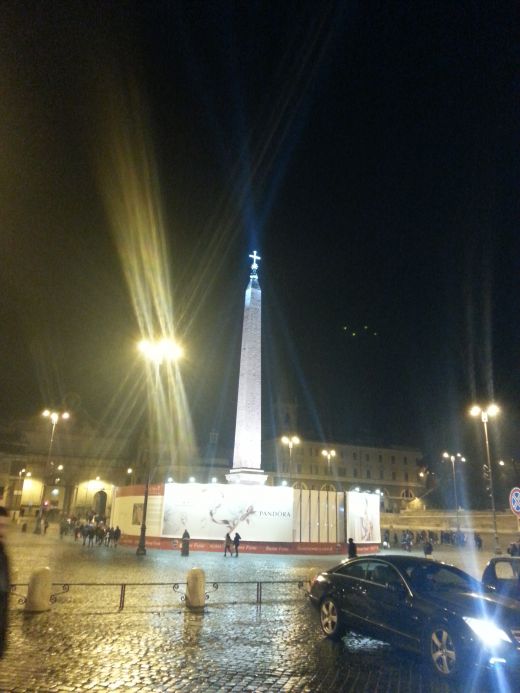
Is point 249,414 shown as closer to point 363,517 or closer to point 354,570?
point 363,517

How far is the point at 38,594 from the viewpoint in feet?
34.2

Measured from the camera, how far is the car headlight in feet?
20.7

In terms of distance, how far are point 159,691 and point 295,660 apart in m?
2.25

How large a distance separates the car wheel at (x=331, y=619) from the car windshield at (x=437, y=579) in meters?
1.57

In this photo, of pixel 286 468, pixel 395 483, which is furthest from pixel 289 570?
pixel 395 483

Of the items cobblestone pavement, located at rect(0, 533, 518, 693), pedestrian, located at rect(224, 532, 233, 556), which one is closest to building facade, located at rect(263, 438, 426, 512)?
pedestrian, located at rect(224, 532, 233, 556)

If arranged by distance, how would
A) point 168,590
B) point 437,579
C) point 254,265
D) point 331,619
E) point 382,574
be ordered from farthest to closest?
point 254,265 < point 168,590 < point 331,619 < point 382,574 < point 437,579

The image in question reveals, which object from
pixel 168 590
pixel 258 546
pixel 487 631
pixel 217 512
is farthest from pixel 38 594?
pixel 258 546

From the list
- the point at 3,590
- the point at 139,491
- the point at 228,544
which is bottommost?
the point at 228,544

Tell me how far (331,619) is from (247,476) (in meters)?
27.6

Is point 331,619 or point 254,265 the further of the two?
point 254,265

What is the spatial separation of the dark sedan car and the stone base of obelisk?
26.9 meters

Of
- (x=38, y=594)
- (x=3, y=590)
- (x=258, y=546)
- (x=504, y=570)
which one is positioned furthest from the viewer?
(x=258, y=546)

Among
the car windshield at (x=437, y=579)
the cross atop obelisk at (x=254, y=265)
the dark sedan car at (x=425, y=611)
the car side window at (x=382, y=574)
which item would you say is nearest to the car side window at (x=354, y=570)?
the dark sedan car at (x=425, y=611)
